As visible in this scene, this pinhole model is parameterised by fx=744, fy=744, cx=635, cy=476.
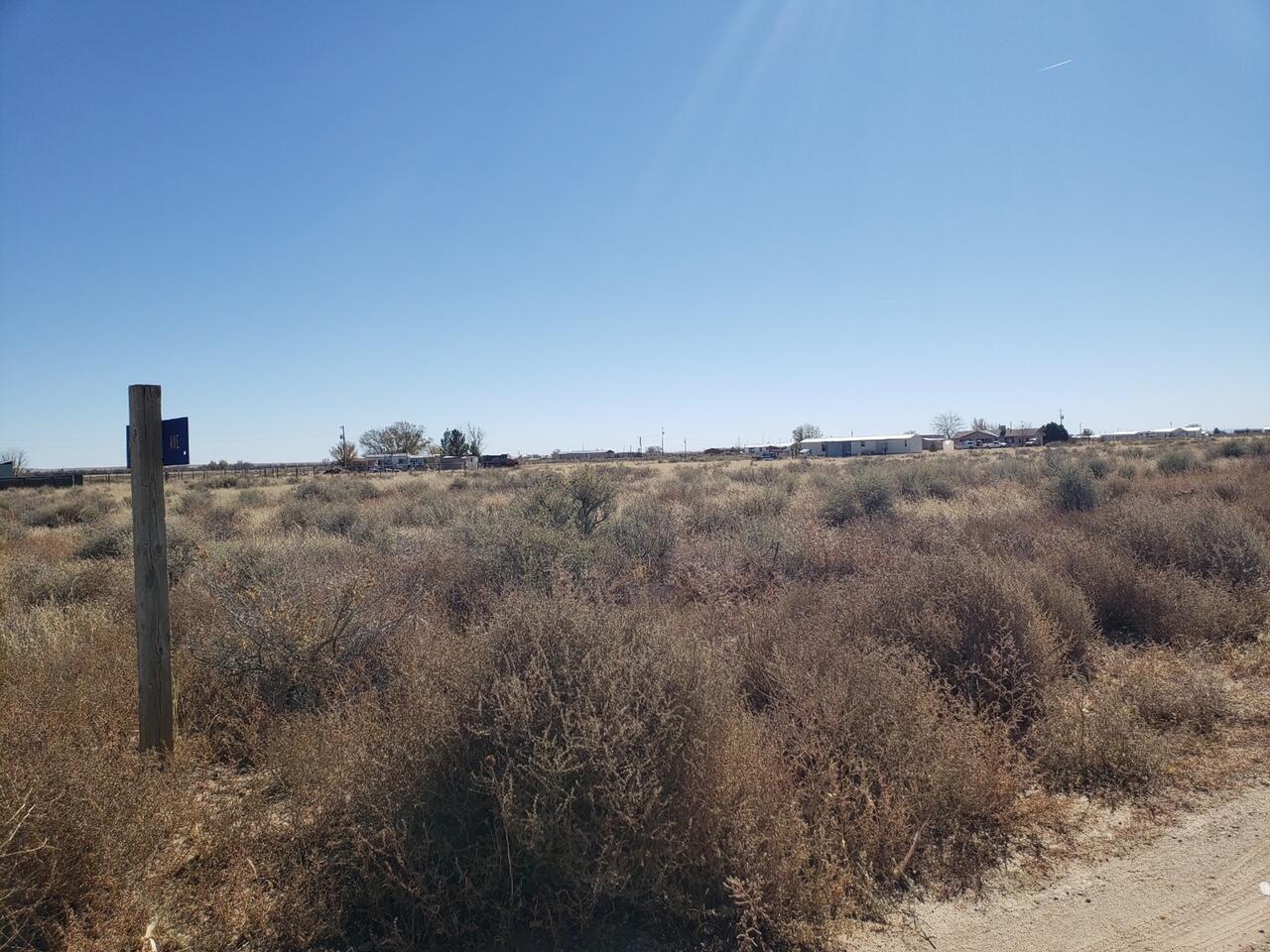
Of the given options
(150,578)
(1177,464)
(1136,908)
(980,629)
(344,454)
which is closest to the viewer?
(1136,908)

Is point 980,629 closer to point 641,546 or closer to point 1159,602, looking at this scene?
point 1159,602

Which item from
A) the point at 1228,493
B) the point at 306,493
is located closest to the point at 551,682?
the point at 1228,493

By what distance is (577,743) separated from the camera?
134 inches

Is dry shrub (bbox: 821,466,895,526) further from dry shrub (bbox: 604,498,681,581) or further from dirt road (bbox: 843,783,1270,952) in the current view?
dirt road (bbox: 843,783,1270,952)

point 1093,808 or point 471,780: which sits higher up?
point 471,780

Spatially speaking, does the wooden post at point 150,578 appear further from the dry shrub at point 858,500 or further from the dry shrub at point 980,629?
the dry shrub at point 858,500

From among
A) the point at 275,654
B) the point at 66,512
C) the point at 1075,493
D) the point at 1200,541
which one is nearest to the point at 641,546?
the point at 275,654

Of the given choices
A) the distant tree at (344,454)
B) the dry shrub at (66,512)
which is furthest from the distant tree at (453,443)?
the dry shrub at (66,512)

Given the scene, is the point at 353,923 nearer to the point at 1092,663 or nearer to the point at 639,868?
the point at 639,868

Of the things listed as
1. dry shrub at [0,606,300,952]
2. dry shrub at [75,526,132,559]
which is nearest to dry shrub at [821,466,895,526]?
dry shrub at [75,526,132,559]

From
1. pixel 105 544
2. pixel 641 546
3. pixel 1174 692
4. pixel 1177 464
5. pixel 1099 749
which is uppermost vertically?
pixel 1177 464

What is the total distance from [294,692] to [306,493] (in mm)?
25905

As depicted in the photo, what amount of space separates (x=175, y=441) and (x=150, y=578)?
879 mm

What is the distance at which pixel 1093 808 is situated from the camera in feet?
15.4
